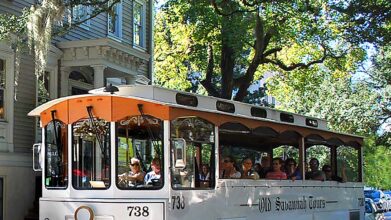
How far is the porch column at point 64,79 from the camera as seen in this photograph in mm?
16266

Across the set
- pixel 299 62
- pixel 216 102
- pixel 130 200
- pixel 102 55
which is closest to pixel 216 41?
pixel 299 62

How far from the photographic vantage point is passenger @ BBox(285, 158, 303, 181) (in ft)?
36.9

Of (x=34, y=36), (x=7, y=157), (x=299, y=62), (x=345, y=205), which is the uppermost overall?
(x=299, y=62)

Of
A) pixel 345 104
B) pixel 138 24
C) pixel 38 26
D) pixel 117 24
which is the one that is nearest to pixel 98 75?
pixel 117 24

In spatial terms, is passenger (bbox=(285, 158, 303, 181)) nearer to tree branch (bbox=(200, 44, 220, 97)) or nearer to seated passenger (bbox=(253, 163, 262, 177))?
seated passenger (bbox=(253, 163, 262, 177))

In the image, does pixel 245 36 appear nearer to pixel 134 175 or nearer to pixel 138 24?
pixel 138 24

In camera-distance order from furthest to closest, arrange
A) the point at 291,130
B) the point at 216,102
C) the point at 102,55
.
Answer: the point at 102,55, the point at 291,130, the point at 216,102

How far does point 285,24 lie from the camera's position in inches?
869

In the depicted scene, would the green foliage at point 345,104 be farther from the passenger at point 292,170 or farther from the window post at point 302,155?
the passenger at point 292,170

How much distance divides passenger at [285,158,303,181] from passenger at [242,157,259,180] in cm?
110

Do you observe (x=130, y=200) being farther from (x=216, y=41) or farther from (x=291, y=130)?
(x=216, y=41)

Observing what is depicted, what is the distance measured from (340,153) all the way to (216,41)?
9694mm

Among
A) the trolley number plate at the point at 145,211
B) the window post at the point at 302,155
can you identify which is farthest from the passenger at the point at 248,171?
the trolley number plate at the point at 145,211

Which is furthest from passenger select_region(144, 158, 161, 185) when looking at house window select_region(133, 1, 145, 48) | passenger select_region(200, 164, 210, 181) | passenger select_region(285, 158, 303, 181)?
house window select_region(133, 1, 145, 48)
